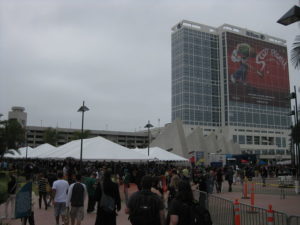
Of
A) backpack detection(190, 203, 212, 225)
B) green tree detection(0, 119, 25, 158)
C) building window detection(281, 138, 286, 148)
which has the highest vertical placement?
building window detection(281, 138, 286, 148)

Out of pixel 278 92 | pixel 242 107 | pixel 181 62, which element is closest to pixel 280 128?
pixel 278 92

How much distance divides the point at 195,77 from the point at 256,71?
25.1 metres

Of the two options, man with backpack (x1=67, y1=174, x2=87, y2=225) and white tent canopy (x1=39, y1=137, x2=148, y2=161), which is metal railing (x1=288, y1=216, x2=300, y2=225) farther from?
white tent canopy (x1=39, y1=137, x2=148, y2=161)

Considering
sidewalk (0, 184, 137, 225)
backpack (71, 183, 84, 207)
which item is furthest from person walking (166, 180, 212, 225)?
sidewalk (0, 184, 137, 225)

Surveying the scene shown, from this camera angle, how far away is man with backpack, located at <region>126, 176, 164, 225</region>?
4.58 metres

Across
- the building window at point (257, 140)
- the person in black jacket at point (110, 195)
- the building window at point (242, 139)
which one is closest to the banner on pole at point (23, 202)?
the person in black jacket at point (110, 195)

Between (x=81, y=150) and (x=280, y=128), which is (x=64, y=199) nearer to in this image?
(x=81, y=150)

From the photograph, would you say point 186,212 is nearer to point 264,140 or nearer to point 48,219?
point 48,219

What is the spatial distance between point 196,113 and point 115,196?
11405 centimetres

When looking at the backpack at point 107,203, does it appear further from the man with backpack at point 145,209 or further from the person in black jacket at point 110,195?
the man with backpack at point 145,209

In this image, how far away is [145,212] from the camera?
459 centimetres

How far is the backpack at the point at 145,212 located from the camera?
15.0 feet

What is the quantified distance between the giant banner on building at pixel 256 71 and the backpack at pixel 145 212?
119842 mm

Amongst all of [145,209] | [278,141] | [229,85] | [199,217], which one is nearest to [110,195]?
[145,209]
